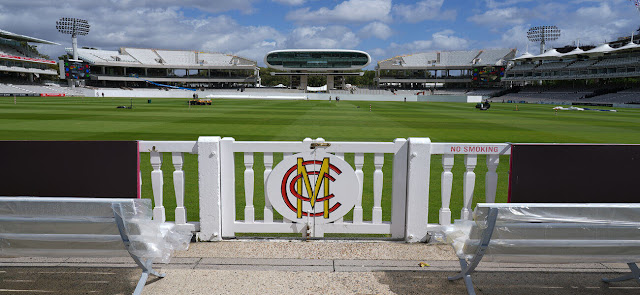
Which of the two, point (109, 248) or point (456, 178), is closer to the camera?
point (109, 248)

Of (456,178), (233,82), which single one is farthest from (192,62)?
(456,178)

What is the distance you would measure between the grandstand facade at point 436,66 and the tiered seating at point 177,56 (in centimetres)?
5748

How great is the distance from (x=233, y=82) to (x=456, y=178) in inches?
4597

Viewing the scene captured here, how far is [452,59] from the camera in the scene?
420 feet

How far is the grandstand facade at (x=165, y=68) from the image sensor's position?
356 ft

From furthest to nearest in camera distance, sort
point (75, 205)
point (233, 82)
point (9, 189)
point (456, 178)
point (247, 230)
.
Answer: point (233, 82) → point (456, 178) → point (247, 230) → point (9, 189) → point (75, 205)

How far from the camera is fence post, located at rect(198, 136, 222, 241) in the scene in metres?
4.37

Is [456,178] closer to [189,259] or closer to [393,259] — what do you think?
[393,259]

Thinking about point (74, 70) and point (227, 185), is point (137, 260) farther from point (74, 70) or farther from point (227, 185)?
point (74, 70)

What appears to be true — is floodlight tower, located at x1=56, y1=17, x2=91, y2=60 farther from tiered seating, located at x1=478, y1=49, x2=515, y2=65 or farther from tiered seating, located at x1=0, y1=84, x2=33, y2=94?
tiered seating, located at x1=478, y1=49, x2=515, y2=65

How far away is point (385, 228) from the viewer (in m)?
4.72

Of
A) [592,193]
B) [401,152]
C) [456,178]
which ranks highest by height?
[401,152]

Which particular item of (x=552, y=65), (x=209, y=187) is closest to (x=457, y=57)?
(x=552, y=65)

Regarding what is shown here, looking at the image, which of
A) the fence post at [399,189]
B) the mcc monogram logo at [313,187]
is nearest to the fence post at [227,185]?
the mcc monogram logo at [313,187]
